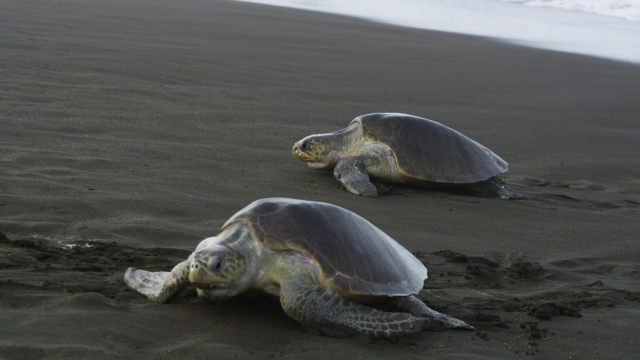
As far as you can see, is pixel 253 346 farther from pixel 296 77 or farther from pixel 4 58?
pixel 296 77

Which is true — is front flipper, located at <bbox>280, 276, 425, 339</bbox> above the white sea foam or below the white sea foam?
below

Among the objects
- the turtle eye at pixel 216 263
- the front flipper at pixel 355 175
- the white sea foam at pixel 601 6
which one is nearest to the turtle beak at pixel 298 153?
the front flipper at pixel 355 175

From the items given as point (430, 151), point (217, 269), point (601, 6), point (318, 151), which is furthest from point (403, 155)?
point (601, 6)

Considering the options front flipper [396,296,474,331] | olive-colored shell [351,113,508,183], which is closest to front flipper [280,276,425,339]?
front flipper [396,296,474,331]

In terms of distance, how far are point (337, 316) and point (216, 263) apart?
1.55 feet

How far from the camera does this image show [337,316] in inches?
130

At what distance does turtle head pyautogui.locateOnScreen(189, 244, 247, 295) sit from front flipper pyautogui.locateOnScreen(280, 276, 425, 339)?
20 cm

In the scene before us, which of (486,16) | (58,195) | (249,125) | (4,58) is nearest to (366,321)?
(58,195)

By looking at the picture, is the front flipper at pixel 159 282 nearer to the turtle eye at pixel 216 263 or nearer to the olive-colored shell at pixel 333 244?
the turtle eye at pixel 216 263

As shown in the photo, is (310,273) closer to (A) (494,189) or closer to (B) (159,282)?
(B) (159,282)

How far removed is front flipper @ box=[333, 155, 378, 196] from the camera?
5.88 meters

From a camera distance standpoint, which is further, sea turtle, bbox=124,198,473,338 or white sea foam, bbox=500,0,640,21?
white sea foam, bbox=500,0,640,21

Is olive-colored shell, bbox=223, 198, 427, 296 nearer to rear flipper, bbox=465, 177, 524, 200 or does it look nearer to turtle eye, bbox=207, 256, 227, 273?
turtle eye, bbox=207, 256, 227, 273

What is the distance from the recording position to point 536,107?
958 centimetres
